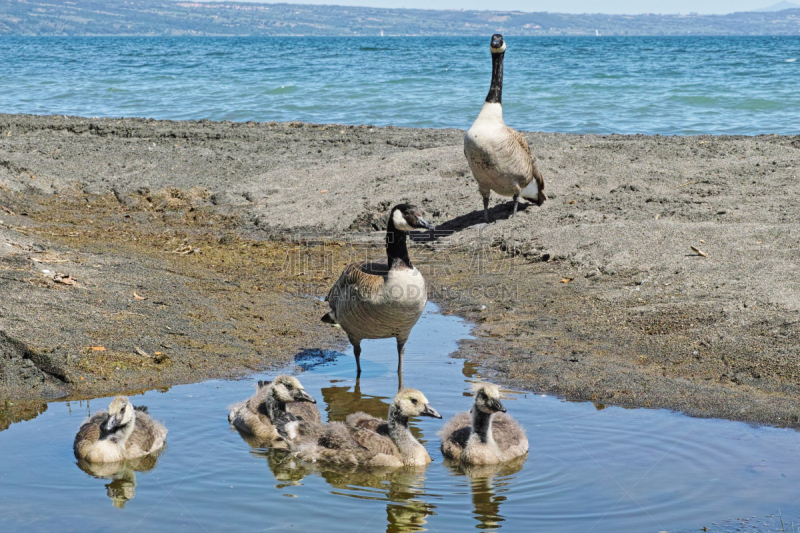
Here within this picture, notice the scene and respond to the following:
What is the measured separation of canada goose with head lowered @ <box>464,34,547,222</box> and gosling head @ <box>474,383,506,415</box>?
6.48 meters

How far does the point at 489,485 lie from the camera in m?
5.48

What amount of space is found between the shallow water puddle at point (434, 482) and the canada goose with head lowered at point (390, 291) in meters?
0.96

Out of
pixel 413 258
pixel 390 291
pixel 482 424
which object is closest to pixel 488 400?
pixel 482 424

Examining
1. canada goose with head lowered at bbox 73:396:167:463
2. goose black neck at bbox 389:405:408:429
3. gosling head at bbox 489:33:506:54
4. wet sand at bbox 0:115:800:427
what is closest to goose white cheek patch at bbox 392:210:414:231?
wet sand at bbox 0:115:800:427

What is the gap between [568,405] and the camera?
6723mm

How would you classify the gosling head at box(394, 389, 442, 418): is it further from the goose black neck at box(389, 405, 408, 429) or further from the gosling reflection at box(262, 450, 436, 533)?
the gosling reflection at box(262, 450, 436, 533)

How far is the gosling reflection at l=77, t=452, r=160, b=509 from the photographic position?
525cm

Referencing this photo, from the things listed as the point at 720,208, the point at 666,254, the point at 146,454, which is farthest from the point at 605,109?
the point at 146,454

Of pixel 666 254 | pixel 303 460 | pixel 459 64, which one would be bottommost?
pixel 303 460

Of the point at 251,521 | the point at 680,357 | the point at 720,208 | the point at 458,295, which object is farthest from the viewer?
the point at 720,208

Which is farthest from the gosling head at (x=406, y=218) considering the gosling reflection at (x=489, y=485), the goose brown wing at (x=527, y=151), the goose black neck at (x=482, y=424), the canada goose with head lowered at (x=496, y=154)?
the goose brown wing at (x=527, y=151)

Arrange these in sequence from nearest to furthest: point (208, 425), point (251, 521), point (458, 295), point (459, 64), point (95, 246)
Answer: point (251, 521) → point (208, 425) → point (458, 295) → point (95, 246) → point (459, 64)

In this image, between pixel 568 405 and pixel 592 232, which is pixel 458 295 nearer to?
pixel 592 232

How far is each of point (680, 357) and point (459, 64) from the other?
39.7 m
